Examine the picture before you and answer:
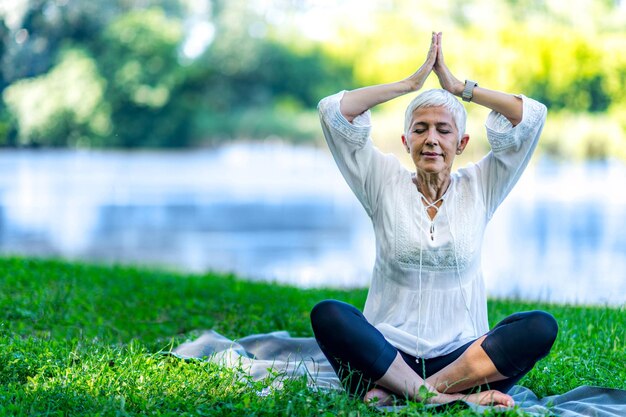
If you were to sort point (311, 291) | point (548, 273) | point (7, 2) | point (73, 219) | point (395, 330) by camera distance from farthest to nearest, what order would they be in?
point (7, 2) → point (73, 219) → point (548, 273) → point (311, 291) → point (395, 330)

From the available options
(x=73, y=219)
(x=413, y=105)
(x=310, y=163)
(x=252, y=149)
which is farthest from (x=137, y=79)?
(x=413, y=105)

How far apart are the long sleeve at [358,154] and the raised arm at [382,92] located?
0.03 m

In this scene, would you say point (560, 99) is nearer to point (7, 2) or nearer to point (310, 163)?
point (310, 163)

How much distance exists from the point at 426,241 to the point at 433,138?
1.16 ft

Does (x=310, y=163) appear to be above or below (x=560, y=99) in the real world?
below

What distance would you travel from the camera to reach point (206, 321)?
4785 mm

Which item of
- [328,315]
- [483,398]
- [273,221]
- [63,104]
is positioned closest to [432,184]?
[328,315]

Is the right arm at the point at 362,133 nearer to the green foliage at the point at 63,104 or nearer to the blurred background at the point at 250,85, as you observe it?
the blurred background at the point at 250,85

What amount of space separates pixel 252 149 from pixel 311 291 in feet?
80.9

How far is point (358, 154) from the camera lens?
3111 millimetres

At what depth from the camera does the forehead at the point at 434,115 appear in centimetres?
301

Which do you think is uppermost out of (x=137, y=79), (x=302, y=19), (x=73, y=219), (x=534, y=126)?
(x=302, y=19)

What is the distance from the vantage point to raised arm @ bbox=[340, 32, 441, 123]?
304 centimetres

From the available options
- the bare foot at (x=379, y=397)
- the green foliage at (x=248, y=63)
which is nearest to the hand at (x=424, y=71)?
the bare foot at (x=379, y=397)
